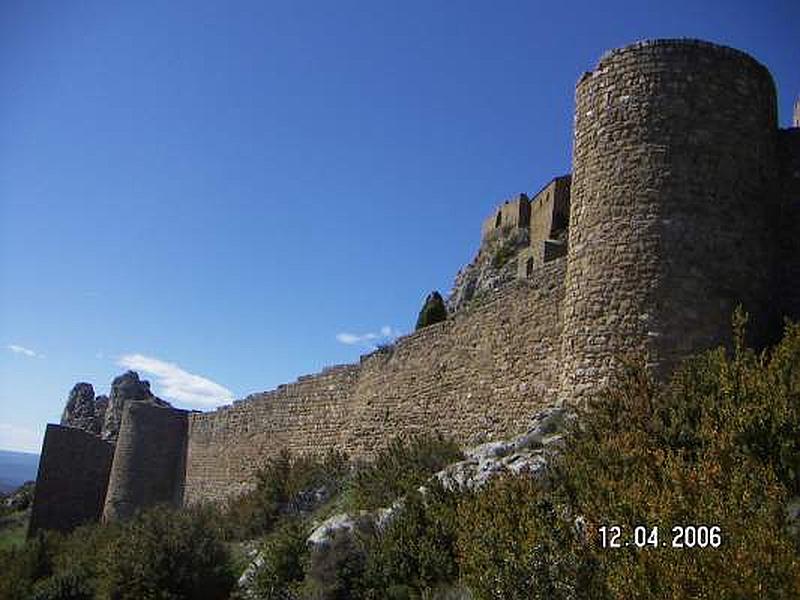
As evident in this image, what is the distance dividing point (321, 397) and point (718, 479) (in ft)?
46.4

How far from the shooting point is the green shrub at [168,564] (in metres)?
12.6

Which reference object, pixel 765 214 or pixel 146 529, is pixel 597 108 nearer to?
pixel 765 214

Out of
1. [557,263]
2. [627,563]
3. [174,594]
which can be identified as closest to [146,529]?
[174,594]

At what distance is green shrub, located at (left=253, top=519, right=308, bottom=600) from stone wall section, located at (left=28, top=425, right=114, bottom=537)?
17.1 metres

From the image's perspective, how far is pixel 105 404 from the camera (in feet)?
129

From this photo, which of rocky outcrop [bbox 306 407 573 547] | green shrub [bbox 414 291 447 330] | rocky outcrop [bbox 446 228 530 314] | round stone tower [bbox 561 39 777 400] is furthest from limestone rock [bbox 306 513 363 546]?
rocky outcrop [bbox 446 228 530 314]

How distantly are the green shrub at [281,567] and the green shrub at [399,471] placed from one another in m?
1.02

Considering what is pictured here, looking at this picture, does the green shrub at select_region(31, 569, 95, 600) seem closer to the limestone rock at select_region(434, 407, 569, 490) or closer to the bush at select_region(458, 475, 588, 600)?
the limestone rock at select_region(434, 407, 569, 490)

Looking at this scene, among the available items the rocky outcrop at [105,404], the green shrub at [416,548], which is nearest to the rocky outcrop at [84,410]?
the rocky outcrop at [105,404]

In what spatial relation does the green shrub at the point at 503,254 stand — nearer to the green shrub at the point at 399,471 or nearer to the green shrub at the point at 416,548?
the green shrub at the point at 399,471

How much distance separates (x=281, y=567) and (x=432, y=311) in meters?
14.8

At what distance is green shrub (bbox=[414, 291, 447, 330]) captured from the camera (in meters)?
25.1

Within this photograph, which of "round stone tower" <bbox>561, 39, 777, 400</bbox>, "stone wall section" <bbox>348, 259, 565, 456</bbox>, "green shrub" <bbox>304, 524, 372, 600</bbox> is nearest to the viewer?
"green shrub" <bbox>304, 524, 372, 600</bbox>

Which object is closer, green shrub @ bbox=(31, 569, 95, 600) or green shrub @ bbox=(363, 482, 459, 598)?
green shrub @ bbox=(363, 482, 459, 598)
